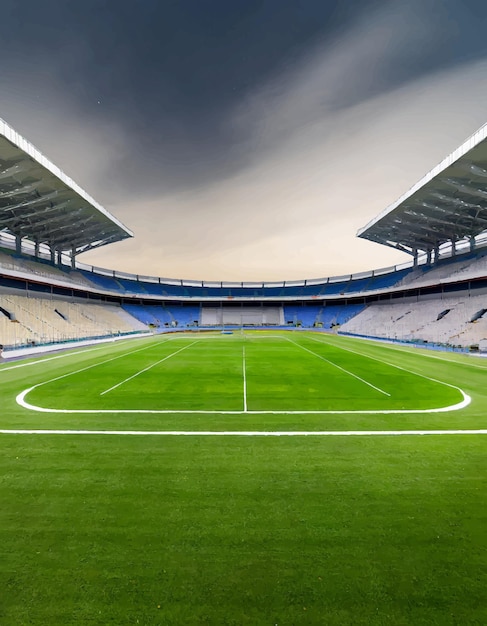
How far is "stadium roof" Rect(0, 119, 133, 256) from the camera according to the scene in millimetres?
27703

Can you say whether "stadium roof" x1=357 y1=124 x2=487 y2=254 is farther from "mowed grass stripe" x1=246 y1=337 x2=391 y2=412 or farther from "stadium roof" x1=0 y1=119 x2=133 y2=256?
"stadium roof" x1=0 y1=119 x2=133 y2=256

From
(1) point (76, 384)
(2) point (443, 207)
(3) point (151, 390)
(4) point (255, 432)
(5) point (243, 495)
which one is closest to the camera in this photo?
(5) point (243, 495)

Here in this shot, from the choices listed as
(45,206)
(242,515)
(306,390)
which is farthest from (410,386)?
(45,206)

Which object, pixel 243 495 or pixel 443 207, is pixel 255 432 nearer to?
pixel 243 495

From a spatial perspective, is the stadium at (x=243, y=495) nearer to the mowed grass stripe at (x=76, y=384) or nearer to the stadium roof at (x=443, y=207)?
the mowed grass stripe at (x=76, y=384)

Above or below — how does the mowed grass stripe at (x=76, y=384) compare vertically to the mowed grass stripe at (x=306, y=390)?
above

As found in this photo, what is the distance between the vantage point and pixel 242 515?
4.32 metres

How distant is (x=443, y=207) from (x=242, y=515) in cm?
4800

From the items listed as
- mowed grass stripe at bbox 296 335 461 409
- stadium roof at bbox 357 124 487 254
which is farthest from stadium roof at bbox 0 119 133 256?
stadium roof at bbox 357 124 487 254

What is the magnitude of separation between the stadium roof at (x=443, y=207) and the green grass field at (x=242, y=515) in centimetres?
3066

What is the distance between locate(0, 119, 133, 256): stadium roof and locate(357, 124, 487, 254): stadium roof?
40364 mm

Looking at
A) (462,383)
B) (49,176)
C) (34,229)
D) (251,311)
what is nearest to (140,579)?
(462,383)

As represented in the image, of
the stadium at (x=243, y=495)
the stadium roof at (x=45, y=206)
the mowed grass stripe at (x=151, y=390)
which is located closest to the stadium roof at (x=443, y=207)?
the stadium at (x=243, y=495)

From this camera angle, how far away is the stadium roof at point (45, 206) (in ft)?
90.9
